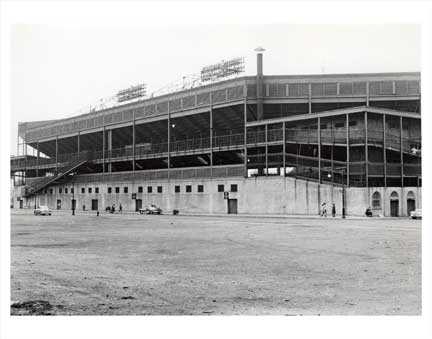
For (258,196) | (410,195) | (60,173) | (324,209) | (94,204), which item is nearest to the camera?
(324,209)

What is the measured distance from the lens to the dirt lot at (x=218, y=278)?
10.5 meters


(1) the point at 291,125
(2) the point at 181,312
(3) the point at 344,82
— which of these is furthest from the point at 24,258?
(3) the point at 344,82

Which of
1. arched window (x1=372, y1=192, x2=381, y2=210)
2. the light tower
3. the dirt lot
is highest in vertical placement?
the light tower

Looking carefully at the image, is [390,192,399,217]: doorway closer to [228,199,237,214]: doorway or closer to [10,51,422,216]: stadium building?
[10,51,422,216]: stadium building

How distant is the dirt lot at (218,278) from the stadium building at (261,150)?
30.0 m

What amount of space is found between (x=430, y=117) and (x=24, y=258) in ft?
44.5

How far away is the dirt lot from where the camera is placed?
10.5 m

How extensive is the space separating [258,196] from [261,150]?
610 centimetres

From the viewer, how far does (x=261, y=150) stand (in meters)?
58.8

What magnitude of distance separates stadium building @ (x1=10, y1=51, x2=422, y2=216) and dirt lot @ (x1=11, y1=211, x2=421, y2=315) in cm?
3001

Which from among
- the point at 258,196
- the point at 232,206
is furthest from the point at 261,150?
the point at 232,206

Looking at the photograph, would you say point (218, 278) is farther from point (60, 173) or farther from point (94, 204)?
point (60, 173)

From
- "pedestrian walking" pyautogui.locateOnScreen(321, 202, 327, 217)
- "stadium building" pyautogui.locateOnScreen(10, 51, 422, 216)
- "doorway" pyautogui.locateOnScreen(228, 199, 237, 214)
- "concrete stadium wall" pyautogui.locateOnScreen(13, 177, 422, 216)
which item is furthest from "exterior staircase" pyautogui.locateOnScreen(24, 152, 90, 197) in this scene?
"pedestrian walking" pyautogui.locateOnScreen(321, 202, 327, 217)

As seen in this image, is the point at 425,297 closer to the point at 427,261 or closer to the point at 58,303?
the point at 427,261
